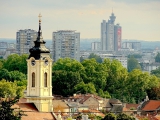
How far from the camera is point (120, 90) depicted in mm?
80062

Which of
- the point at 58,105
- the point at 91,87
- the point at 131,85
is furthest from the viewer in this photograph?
the point at 131,85

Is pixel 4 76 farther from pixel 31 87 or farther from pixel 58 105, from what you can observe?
pixel 31 87

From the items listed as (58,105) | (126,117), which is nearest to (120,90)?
(58,105)

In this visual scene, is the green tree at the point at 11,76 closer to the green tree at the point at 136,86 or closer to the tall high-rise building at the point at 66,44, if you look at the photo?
the green tree at the point at 136,86

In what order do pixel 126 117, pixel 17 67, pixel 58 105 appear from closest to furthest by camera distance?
1. pixel 126 117
2. pixel 58 105
3. pixel 17 67

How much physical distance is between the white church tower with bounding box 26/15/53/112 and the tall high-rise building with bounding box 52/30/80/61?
494 feet

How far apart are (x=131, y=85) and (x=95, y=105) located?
51.4ft

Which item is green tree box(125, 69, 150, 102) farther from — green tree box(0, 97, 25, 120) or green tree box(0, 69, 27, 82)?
green tree box(0, 97, 25, 120)

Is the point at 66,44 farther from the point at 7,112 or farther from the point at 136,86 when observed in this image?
the point at 7,112

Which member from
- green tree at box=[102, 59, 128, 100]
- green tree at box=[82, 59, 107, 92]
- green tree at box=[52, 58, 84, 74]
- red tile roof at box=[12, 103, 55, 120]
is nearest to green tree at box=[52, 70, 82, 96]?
green tree at box=[82, 59, 107, 92]

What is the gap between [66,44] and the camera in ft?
637

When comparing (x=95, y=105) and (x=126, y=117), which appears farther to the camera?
(x=95, y=105)

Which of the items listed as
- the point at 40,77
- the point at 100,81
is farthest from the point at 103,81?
the point at 40,77

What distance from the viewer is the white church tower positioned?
40.9m
